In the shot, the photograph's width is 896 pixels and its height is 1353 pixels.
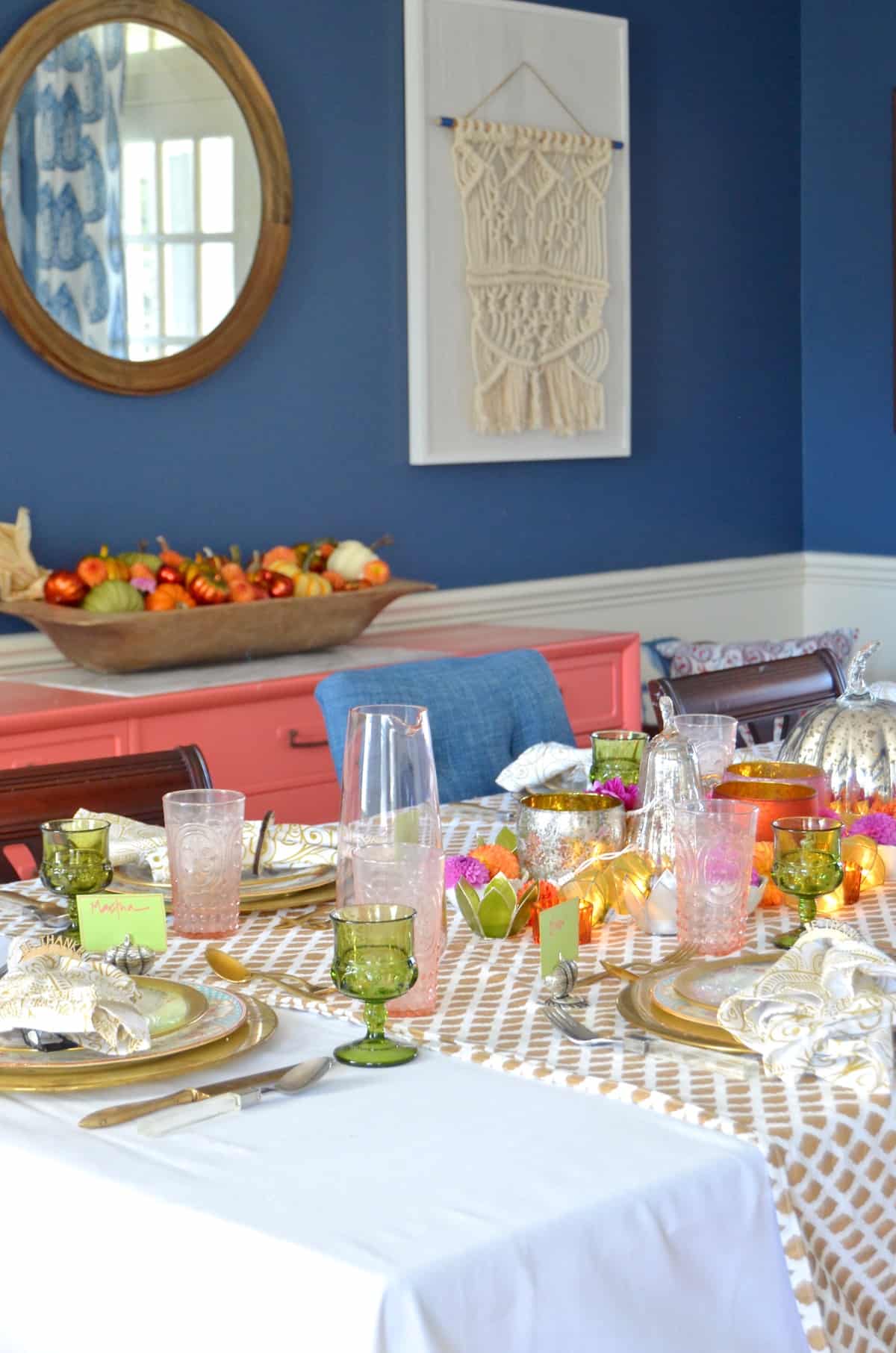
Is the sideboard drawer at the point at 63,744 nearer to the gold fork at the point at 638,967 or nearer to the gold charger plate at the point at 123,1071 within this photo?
the gold fork at the point at 638,967

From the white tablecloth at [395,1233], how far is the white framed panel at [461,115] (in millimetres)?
2995

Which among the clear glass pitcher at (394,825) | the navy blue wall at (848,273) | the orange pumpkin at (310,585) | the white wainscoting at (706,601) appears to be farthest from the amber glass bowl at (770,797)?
the navy blue wall at (848,273)

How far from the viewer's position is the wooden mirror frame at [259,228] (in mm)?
3246

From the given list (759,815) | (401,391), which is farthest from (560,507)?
(759,815)

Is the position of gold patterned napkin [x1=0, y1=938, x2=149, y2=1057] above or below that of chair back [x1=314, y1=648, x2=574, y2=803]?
below

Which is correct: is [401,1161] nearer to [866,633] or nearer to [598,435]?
[598,435]

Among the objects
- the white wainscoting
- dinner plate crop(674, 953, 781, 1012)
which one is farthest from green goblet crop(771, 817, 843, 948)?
the white wainscoting

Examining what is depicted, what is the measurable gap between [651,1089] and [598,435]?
3.33 meters

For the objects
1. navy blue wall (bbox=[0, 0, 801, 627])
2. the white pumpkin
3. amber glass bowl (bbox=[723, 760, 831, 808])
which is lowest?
amber glass bowl (bbox=[723, 760, 831, 808])

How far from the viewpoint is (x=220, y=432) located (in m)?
3.67

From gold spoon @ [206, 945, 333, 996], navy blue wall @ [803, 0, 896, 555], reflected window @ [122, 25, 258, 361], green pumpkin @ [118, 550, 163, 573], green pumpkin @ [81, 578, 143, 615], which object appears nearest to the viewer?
gold spoon @ [206, 945, 333, 996]

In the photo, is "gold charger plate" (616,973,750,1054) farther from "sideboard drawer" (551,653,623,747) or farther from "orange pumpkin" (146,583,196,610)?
"sideboard drawer" (551,653,623,747)

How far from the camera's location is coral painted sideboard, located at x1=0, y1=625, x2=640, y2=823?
2.84 m

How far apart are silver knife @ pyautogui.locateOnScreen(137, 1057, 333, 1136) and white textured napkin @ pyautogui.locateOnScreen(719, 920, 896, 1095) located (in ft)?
0.96
